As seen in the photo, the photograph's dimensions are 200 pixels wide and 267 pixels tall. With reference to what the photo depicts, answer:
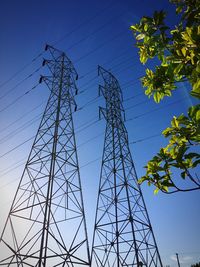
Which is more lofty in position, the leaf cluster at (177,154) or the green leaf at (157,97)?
the green leaf at (157,97)

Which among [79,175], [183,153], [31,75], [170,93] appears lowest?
[183,153]

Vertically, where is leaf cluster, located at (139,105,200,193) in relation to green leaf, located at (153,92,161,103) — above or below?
below

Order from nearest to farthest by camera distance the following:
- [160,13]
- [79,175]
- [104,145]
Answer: [160,13] < [79,175] < [104,145]

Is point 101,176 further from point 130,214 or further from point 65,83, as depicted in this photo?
point 65,83

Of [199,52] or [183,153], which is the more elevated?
[199,52]

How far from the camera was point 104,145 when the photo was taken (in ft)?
52.6

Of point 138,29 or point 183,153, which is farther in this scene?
point 138,29

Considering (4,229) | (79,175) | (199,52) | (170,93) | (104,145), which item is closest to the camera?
(199,52)

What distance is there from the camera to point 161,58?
2.52 m

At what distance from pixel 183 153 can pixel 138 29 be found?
1379 mm

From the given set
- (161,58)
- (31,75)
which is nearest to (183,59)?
(161,58)

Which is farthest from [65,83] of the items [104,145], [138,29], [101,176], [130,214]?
[138,29]

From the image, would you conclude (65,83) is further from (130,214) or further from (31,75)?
(130,214)

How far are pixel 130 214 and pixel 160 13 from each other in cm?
1128
